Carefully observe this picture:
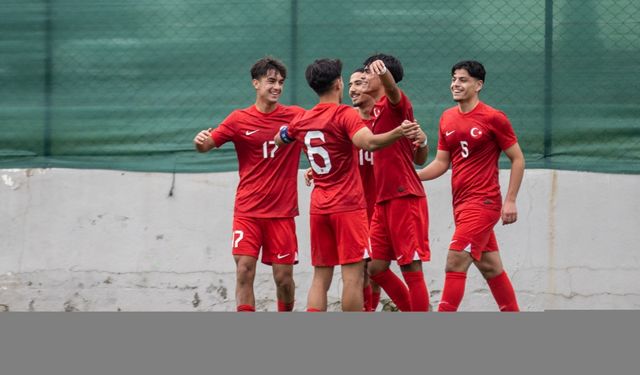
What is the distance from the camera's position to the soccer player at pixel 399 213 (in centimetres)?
733

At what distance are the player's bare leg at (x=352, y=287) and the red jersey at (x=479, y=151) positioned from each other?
108cm

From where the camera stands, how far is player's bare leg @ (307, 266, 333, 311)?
689 cm

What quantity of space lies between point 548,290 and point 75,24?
4.91 metres

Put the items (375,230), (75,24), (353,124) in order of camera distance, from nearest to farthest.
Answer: (353,124)
(375,230)
(75,24)

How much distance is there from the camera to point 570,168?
29.7 ft

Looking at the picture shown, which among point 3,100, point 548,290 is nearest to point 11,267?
point 3,100

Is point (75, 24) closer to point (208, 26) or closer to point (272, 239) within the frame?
point (208, 26)

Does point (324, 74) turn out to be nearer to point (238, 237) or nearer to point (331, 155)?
point (331, 155)

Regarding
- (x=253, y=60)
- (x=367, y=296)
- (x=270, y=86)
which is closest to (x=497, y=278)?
(x=367, y=296)

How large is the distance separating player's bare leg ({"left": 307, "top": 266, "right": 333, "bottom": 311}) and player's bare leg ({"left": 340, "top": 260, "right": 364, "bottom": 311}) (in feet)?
0.51

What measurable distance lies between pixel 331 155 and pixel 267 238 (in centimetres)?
116

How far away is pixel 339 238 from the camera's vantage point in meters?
6.86

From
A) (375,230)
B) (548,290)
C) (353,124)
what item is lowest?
(548,290)

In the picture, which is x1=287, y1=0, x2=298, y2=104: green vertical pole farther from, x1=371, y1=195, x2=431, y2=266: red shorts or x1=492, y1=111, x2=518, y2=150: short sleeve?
x1=492, y1=111, x2=518, y2=150: short sleeve
